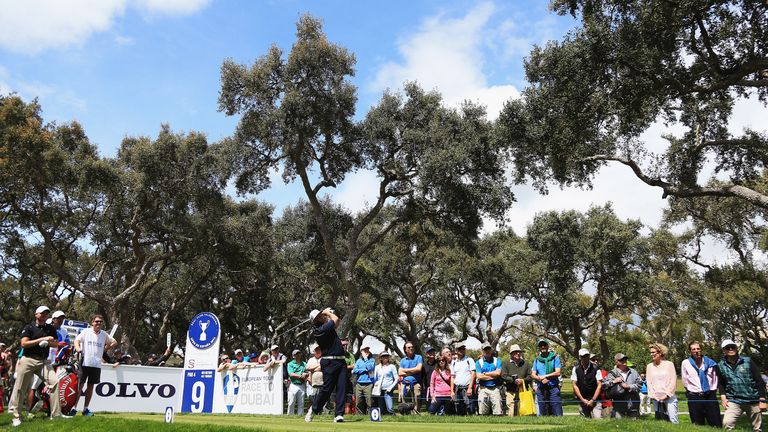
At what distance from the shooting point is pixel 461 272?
39000 millimetres

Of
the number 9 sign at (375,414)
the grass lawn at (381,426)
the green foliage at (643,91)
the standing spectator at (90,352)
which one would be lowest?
the grass lawn at (381,426)

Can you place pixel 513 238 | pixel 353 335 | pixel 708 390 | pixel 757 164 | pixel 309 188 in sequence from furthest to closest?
pixel 353 335 < pixel 513 238 < pixel 309 188 < pixel 757 164 < pixel 708 390

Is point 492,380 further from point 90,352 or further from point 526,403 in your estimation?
point 90,352

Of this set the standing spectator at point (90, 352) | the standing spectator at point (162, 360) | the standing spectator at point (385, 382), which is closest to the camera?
the standing spectator at point (90, 352)

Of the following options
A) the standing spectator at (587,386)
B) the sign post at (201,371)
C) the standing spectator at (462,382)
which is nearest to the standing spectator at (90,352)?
the sign post at (201,371)

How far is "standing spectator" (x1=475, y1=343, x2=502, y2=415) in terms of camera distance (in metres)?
12.6

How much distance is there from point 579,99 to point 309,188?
12.2 m

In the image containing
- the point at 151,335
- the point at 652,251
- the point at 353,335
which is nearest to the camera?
the point at 652,251

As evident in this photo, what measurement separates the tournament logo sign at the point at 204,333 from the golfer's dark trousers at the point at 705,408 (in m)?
10.9

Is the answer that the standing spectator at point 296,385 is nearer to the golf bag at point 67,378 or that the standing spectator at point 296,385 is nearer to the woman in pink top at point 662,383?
the golf bag at point 67,378

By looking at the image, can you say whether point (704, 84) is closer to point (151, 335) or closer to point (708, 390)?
point (708, 390)

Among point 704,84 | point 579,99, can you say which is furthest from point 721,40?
point 579,99

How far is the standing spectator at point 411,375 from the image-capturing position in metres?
14.3

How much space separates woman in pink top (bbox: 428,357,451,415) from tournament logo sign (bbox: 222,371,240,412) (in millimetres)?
5273
